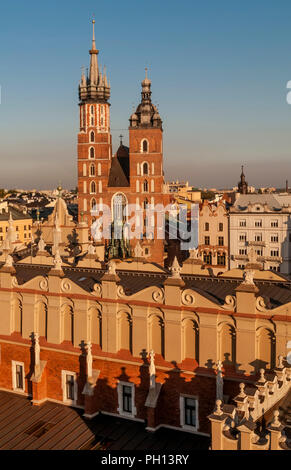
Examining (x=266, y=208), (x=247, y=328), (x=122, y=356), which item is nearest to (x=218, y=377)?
(x=247, y=328)

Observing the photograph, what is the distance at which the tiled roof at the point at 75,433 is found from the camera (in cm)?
2667

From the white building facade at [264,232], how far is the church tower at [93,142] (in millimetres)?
33132

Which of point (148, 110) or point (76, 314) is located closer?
point (76, 314)

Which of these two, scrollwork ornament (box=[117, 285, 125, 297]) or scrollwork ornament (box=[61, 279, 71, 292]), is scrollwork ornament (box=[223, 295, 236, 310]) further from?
scrollwork ornament (box=[61, 279, 71, 292])

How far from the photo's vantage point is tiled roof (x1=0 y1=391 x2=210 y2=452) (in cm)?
2667

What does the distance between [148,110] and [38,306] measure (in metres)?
83.1

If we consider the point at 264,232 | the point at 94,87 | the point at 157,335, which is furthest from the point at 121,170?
the point at 157,335

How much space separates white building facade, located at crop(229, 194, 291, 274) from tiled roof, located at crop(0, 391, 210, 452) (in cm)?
5835

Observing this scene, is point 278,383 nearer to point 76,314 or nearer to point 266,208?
point 76,314

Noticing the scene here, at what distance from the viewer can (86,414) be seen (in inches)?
1164

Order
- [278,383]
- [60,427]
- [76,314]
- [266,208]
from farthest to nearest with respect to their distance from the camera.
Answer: [266,208]
[76,314]
[60,427]
[278,383]

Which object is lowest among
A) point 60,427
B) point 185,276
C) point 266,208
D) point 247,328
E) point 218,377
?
point 60,427

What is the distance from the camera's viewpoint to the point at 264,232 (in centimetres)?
8750

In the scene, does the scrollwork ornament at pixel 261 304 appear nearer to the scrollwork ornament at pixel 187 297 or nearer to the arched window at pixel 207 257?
the scrollwork ornament at pixel 187 297
